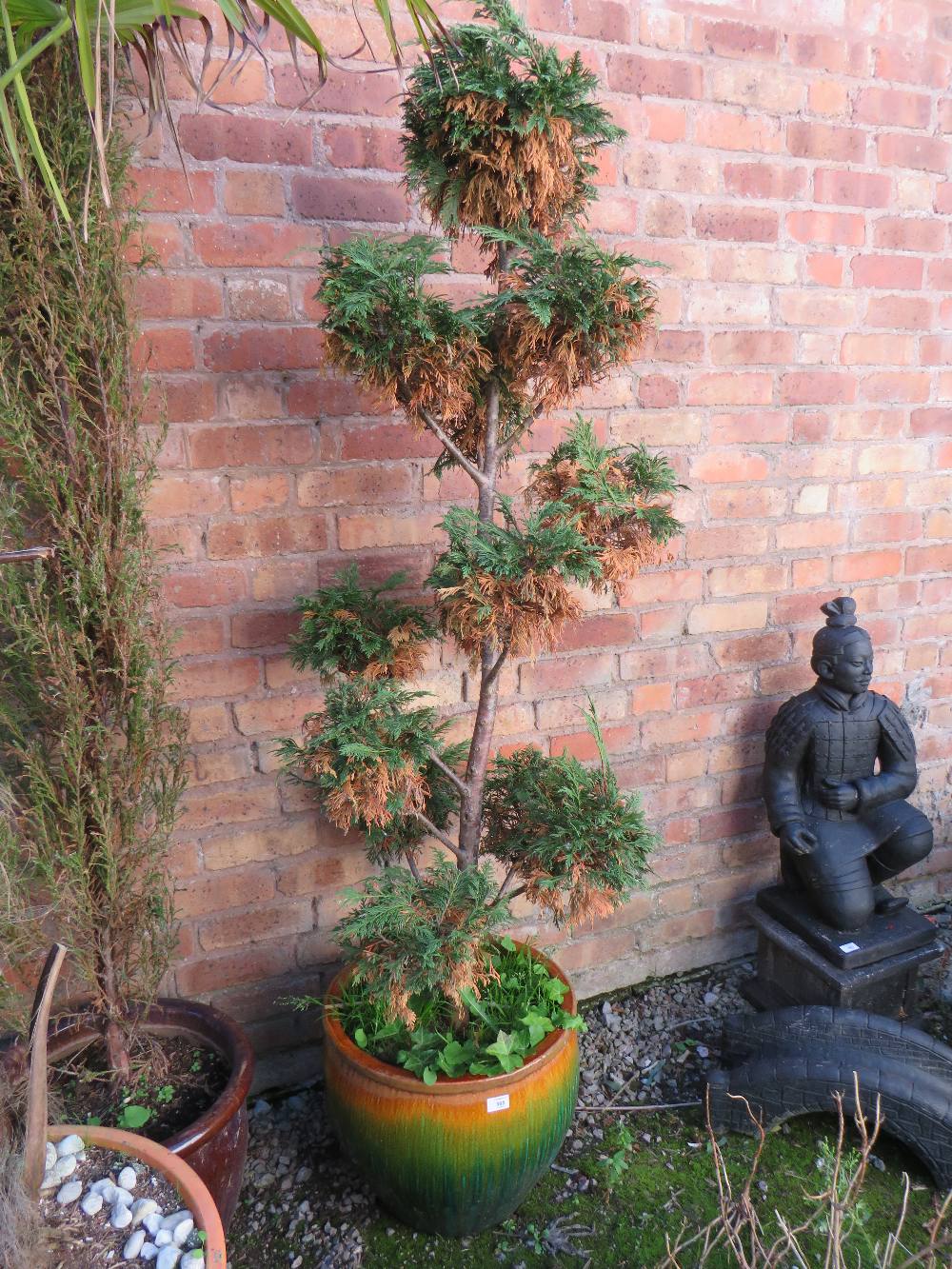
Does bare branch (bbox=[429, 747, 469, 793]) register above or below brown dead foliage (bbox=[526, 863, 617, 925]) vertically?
above

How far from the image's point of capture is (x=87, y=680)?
1544 mm

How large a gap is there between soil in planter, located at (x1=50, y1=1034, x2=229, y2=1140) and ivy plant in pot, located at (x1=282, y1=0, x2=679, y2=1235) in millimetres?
243

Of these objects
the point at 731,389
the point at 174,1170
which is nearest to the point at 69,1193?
the point at 174,1170

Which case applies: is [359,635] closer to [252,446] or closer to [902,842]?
[252,446]

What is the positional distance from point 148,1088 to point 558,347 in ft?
4.84

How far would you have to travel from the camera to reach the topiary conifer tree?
1349mm

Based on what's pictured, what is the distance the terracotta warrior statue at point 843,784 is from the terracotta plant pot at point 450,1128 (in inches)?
34.7

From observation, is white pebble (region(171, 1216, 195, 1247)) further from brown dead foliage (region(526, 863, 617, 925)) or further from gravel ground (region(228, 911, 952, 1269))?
brown dead foliage (region(526, 863, 617, 925))

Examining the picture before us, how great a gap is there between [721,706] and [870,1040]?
0.87 metres

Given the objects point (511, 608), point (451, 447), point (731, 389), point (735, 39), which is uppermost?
point (735, 39)

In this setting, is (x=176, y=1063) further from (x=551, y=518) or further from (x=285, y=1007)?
(x=551, y=518)

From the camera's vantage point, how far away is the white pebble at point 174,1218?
1.31 m

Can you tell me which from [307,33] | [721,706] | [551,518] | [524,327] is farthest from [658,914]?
[307,33]

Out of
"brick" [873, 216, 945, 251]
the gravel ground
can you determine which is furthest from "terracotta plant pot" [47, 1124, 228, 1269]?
"brick" [873, 216, 945, 251]
